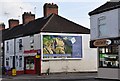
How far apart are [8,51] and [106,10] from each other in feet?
79.0

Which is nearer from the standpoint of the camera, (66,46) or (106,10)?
(106,10)

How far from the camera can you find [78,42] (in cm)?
3878

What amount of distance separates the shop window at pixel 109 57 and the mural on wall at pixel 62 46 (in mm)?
10707

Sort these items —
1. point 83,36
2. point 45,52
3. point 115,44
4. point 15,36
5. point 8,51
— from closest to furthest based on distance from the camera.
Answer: point 115,44, point 45,52, point 83,36, point 15,36, point 8,51

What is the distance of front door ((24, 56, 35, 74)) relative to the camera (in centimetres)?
3891

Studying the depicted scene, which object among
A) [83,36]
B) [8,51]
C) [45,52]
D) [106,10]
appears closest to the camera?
[106,10]

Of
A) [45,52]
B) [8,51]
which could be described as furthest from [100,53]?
[8,51]

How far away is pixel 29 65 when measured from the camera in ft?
131

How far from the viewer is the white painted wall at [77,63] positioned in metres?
36.8

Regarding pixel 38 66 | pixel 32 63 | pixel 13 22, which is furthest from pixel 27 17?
pixel 38 66

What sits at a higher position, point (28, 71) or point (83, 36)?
point (83, 36)

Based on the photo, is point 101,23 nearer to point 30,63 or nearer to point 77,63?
point 77,63

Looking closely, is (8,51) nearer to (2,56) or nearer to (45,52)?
(2,56)

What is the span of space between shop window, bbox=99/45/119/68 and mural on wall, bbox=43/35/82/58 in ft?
35.1
